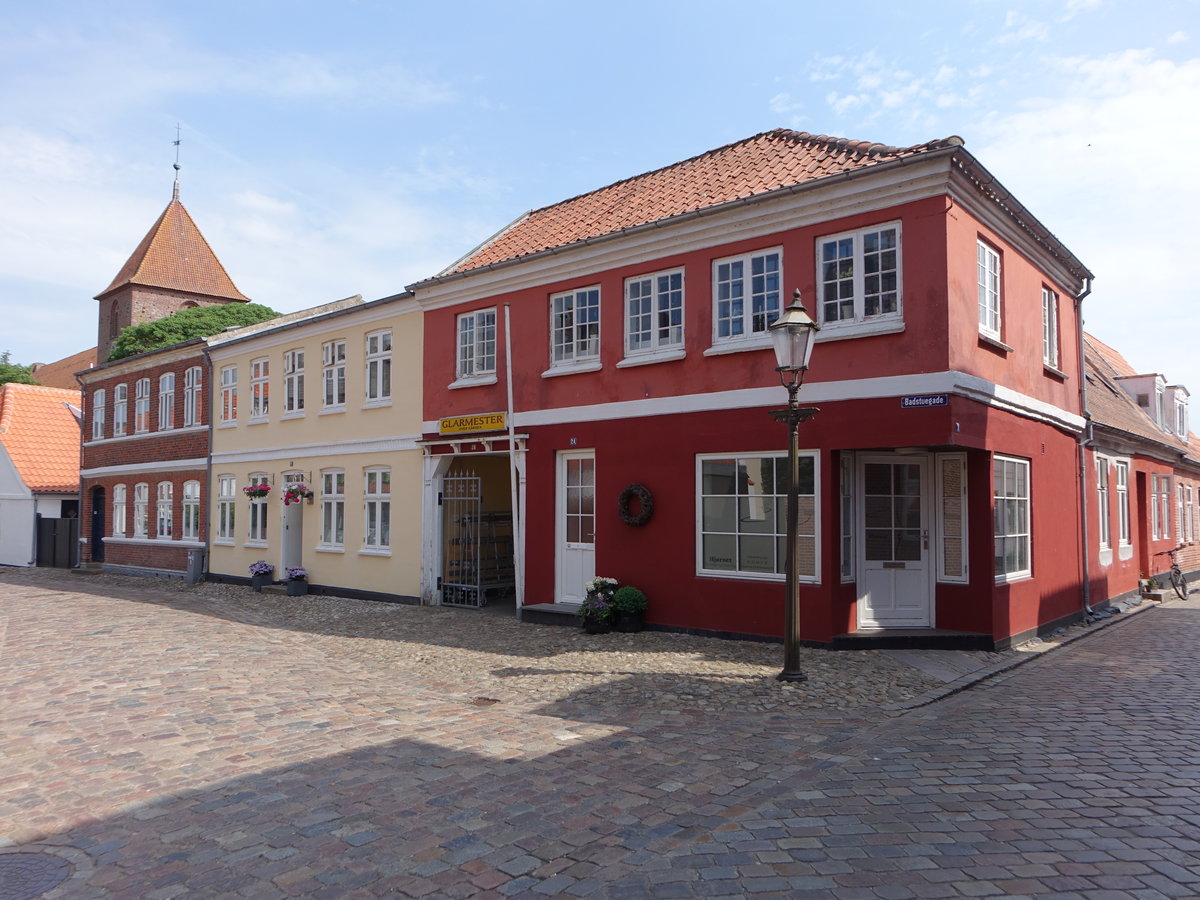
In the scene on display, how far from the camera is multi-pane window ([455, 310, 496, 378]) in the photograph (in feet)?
51.2

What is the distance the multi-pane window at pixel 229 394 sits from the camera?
73.1 ft

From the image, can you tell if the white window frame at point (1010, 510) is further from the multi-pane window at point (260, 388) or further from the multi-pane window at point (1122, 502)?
the multi-pane window at point (260, 388)

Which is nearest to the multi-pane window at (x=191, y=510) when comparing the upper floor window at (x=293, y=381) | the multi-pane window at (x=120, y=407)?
the multi-pane window at (x=120, y=407)

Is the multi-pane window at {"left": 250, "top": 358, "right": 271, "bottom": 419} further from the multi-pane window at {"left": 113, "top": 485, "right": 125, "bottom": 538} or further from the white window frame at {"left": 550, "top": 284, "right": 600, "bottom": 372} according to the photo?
the white window frame at {"left": 550, "top": 284, "right": 600, "bottom": 372}

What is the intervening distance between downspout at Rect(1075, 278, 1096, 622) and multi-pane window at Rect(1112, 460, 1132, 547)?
2547mm

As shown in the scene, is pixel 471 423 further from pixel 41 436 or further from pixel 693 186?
pixel 41 436

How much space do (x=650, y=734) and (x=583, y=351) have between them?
25.5 ft

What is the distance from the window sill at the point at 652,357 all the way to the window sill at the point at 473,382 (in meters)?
3.08

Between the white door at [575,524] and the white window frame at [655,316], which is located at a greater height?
the white window frame at [655,316]

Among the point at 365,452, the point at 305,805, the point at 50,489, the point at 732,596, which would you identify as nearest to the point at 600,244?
the point at 732,596

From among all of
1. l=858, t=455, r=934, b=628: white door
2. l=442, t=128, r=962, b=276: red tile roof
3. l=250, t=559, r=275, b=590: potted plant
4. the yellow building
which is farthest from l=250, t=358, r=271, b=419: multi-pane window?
l=858, t=455, r=934, b=628: white door

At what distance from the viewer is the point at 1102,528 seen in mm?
16031

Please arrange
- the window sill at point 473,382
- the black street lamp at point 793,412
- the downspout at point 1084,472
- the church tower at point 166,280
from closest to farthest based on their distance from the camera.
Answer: the black street lamp at point 793,412
the downspout at point 1084,472
the window sill at point 473,382
the church tower at point 166,280

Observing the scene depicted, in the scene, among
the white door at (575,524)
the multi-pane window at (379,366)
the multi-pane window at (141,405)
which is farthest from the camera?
the multi-pane window at (141,405)
